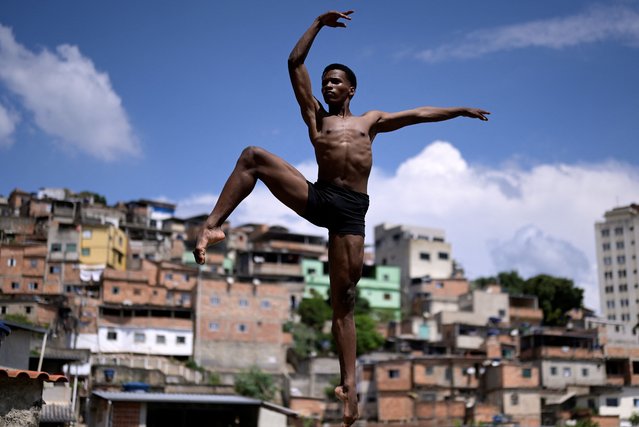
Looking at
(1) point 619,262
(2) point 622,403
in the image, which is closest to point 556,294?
(2) point 622,403

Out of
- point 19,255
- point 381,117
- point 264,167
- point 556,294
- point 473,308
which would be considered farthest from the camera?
point 556,294

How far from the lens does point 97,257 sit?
6675 centimetres

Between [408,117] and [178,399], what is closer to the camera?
[408,117]

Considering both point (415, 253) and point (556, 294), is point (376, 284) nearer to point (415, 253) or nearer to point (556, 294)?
point (415, 253)

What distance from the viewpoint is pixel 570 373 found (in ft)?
189

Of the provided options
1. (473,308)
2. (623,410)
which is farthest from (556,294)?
(623,410)

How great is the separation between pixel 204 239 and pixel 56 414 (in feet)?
96.2

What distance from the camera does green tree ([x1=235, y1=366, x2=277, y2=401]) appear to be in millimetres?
52625

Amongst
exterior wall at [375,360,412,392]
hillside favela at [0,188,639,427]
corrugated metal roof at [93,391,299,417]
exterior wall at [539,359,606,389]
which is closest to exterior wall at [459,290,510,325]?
hillside favela at [0,188,639,427]

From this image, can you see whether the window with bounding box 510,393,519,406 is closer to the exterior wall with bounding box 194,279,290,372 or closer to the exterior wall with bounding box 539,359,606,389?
the exterior wall with bounding box 539,359,606,389

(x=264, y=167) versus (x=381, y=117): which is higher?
(x=381, y=117)

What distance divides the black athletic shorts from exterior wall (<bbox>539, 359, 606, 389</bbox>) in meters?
50.7

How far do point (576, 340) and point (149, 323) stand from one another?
28.8 meters

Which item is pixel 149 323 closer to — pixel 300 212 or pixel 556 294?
pixel 556 294
